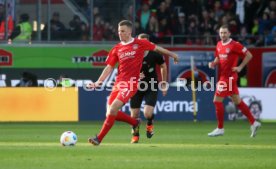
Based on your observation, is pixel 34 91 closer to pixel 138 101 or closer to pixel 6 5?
pixel 6 5

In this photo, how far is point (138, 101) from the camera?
20.2m

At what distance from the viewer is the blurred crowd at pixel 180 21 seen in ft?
104

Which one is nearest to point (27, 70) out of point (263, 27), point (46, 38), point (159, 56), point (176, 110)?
point (46, 38)

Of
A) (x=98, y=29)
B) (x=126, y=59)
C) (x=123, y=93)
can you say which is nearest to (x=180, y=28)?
(x=98, y=29)

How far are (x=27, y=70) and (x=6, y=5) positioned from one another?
2.32 metres

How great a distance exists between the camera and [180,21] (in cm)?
3300

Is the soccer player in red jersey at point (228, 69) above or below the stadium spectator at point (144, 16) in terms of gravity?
below

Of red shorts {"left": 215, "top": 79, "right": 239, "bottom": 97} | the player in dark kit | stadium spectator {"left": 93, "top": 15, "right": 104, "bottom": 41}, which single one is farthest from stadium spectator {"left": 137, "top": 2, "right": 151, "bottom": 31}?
the player in dark kit

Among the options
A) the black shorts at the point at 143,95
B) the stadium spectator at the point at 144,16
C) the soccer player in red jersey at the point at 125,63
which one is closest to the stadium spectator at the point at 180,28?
the stadium spectator at the point at 144,16

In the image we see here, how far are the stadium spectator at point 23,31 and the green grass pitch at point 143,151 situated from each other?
8599 millimetres

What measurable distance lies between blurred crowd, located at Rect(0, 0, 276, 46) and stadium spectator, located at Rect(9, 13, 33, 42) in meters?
0.04

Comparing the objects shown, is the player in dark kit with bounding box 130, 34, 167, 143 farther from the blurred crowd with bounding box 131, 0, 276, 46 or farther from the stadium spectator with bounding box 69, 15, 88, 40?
the blurred crowd with bounding box 131, 0, 276, 46

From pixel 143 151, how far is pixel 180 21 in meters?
17.8

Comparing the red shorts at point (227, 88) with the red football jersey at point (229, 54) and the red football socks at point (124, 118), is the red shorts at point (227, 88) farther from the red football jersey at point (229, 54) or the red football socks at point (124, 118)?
the red football socks at point (124, 118)
